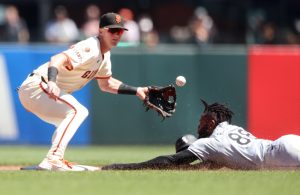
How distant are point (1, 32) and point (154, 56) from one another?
5.05 m

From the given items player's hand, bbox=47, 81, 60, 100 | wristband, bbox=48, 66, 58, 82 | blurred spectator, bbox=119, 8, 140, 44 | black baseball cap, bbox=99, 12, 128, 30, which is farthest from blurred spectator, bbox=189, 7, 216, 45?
player's hand, bbox=47, 81, 60, 100

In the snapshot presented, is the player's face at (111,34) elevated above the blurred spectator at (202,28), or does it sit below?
above

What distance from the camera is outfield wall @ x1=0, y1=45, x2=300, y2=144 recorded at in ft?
45.5

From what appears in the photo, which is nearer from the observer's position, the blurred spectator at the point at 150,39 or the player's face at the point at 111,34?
the player's face at the point at 111,34

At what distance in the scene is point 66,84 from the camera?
913 centimetres

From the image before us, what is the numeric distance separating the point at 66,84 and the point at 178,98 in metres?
5.10

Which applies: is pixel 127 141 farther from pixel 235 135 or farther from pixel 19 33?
pixel 235 135

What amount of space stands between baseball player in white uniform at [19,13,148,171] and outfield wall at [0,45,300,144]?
15.6ft

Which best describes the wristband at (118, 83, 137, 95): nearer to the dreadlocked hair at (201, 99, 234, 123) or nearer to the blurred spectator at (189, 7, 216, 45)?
the dreadlocked hair at (201, 99, 234, 123)

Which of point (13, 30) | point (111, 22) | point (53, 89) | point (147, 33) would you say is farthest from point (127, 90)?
point (13, 30)

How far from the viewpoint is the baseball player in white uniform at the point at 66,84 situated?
8.56m

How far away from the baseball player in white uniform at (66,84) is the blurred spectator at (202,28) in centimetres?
746

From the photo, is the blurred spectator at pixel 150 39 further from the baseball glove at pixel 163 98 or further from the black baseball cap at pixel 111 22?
the black baseball cap at pixel 111 22

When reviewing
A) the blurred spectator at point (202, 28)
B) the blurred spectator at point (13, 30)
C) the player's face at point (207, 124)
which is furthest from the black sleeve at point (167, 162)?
the blurred spectator at point (13, 30)
